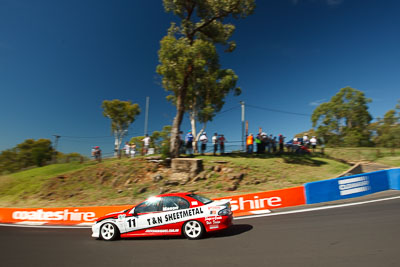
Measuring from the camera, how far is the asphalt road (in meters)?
4.34

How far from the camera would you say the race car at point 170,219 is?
6.10 metres

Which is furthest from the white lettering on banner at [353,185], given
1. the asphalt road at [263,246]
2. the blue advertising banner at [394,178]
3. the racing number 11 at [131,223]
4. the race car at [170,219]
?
the racing number 11 at [131,223]

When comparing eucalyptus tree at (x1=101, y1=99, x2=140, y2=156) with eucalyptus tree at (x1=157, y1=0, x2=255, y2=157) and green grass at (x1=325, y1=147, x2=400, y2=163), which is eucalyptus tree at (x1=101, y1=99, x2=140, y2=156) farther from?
green grass at (x1=325, y1=147, x2=400, y2=163)

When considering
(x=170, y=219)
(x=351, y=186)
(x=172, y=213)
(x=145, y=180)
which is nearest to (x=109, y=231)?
(x=170, y=219)

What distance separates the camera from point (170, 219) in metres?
6.44

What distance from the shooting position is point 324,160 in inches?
720

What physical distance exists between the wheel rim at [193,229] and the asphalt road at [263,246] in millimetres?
224

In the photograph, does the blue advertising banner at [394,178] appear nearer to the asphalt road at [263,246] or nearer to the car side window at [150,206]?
the asphalt road at [263,246]

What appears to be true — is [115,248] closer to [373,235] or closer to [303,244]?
[303,244]

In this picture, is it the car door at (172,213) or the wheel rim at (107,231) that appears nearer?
the car door at (172,213)

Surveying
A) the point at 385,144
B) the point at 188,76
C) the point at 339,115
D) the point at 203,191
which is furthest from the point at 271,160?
the point at 339,115

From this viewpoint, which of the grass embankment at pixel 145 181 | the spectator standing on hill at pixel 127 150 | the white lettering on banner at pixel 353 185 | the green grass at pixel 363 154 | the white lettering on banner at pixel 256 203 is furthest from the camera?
the spectator standing on hill at pixel 127 150

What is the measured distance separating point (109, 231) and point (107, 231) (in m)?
0.08

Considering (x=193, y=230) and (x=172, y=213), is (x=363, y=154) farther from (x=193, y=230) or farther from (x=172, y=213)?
(x=172, y=213)
